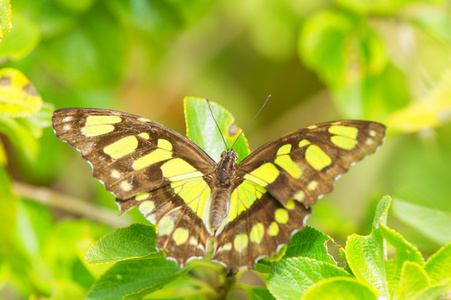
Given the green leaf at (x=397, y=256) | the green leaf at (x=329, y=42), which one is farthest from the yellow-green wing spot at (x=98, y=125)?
the green leaf at (x=329, y=42)

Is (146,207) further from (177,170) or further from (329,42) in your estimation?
(329,42)

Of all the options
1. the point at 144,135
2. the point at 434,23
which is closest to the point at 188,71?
the point at 434,23

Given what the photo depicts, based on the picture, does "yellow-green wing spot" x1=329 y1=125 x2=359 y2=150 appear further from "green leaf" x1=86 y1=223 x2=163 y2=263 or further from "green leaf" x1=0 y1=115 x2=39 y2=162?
"green leaf" x1=0 y1=115 x2=39 y2=162

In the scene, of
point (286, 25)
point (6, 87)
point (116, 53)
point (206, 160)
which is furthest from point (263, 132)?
point (6, 87)

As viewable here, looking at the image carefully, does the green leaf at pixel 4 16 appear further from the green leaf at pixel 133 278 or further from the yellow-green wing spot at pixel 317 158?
the yellow-green wing spot at pixel 317 158

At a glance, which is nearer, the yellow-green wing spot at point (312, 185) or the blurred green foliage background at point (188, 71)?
the yellow-green wing spot at point (312, 185)

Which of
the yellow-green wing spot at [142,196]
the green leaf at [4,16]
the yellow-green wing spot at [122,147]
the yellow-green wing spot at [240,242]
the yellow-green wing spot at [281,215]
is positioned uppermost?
the green leaf at [4,16]

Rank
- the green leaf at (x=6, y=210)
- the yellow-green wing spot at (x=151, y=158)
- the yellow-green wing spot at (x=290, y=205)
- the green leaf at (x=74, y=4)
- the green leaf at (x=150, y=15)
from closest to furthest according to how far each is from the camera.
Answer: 1. the yellow-green wing spot at (x=290, y=205)
2. the yellow-green wing spot at (x=151, y=158)
3. the green leaf at (x=6, y=210)
4. the green leaf at (x=74, y=4)
5. the green leaf at (x=150, y=15)
